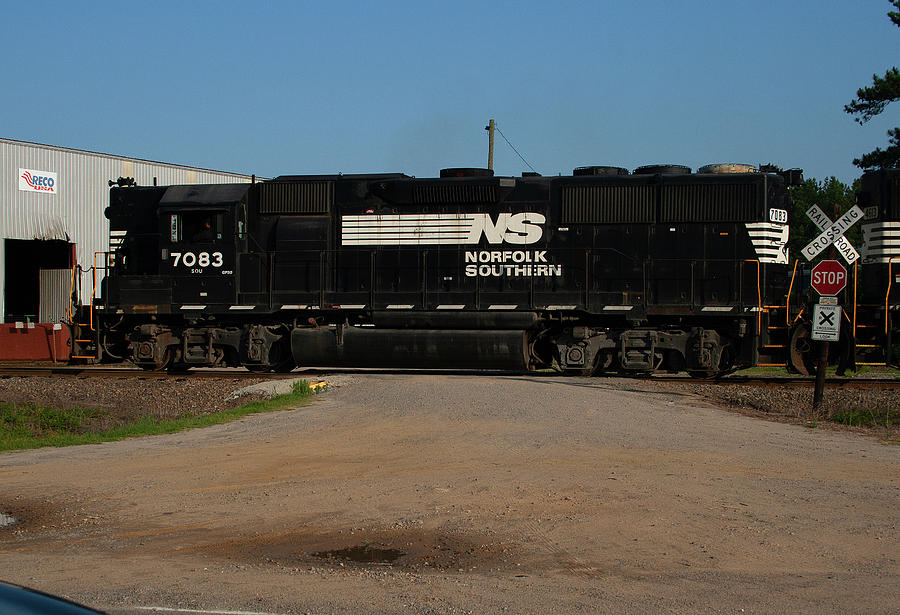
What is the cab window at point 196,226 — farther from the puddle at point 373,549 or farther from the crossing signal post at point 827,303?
the puddle at point 373,549

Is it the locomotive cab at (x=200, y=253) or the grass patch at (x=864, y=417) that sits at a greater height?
the locomotive cab at (x=200, y=253)

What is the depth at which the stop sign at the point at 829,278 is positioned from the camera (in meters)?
13.7

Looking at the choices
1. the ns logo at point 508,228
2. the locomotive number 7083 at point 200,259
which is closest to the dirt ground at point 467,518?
the ns logo at point 508,228

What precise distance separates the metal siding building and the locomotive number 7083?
14110 millimetres

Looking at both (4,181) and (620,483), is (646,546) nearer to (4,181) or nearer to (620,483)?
(620,483)

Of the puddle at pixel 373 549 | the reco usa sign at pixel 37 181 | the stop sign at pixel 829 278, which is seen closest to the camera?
the puddle at pixel 373 549

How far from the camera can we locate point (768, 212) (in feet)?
57.3

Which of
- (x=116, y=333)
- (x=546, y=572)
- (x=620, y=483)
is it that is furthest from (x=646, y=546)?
(x=116, y=333)

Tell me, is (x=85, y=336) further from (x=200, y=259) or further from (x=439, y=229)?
(x=439, y=229)

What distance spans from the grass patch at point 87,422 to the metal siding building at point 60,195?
58.7ft

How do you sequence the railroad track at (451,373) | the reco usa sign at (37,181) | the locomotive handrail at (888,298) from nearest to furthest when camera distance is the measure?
the locomotive handrail at (888,298), the railroad track at (451,373), the reco usa sign at (37,181)

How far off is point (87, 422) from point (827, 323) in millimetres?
12324

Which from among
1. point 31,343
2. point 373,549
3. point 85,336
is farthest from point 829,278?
point 31,343

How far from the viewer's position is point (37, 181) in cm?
3266
